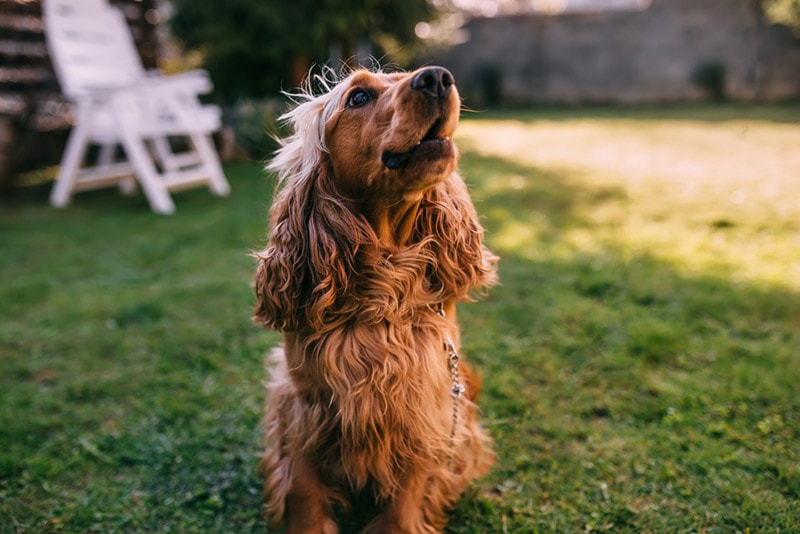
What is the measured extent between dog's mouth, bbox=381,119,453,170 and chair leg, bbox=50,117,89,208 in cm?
527

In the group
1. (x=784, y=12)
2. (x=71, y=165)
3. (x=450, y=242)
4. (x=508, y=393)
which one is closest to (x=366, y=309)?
(x=450, y=242)

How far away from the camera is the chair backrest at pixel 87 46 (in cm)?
579

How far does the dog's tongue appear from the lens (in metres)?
1.63

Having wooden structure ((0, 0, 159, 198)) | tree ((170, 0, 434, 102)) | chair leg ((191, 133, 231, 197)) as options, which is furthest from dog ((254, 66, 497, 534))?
tree ((170, 0, 434, 102))

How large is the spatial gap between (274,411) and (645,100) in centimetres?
1498

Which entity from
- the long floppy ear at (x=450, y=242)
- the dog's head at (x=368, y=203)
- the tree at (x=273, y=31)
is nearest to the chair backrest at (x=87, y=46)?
the tree at (x=273, y=31)

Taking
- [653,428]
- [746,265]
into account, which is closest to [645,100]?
[746,265]

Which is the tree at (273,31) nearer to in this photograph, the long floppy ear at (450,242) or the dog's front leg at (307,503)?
the long floppy ear at (450,242)

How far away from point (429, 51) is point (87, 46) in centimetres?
873

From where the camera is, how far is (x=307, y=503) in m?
1.87

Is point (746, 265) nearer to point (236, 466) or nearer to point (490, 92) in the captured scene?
point (236, 466)

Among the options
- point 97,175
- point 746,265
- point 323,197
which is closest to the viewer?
point 323,197

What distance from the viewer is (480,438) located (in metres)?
2.18

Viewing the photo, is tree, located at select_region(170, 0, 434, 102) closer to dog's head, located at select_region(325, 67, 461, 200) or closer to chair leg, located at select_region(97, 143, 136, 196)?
chair leg, located at select_region(97, 143, 136, 196)
